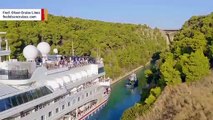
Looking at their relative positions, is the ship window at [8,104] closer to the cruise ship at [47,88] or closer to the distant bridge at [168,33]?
the cruise ship at [47,88]

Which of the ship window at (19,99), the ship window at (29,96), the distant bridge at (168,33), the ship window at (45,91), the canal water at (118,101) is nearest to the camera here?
the ship window at (19,99)

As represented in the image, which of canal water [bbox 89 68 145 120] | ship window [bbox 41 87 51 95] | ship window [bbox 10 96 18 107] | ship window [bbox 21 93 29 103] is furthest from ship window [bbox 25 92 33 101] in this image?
canal water [bbox 89 68 145 120]

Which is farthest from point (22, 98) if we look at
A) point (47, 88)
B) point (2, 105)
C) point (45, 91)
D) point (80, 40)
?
point (80, 40)

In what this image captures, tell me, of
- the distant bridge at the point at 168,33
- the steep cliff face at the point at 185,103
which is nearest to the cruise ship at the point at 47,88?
the steep cliff face at the point at 185,103

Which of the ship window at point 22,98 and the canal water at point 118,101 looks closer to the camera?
the ship window at point 22,98

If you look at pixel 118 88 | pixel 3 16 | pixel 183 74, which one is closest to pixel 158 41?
pixel 118 88

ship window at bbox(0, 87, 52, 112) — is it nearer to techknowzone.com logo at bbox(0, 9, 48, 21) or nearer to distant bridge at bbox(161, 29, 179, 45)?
techknowzone.com logo at bbox(0, 9, 48, 21)

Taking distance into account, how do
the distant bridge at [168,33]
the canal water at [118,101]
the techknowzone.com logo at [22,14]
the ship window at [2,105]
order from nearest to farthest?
the ship window at [2,105] → the techknowzone.com logo at [22,14] → the canal water at [118,101] → the distant bridge at [168,33]

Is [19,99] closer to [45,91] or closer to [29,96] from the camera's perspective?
[29,96]
